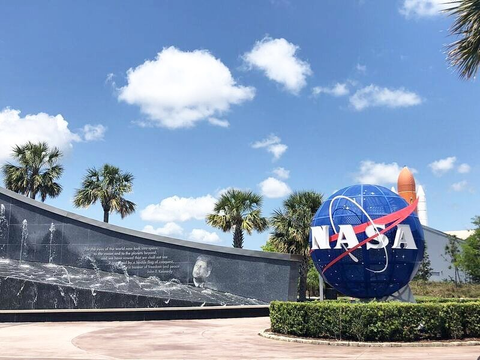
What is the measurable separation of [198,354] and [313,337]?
4.27 meters

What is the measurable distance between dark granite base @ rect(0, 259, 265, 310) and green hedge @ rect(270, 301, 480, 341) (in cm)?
1221

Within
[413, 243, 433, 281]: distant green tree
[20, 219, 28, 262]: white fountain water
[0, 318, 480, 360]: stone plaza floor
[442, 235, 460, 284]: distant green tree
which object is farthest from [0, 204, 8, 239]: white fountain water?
[442, 235, 460, 284]: distant green tree

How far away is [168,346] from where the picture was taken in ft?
45.8

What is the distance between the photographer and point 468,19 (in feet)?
37.5

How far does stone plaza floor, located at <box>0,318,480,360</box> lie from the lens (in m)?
11.9

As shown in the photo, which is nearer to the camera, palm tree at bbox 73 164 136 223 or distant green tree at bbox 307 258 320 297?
palm tree at bbox 73 164 136 223

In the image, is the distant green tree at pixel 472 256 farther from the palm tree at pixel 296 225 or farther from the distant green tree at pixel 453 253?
the palm tree at pixel 296 225

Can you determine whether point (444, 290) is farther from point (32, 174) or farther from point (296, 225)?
point (32, 174)

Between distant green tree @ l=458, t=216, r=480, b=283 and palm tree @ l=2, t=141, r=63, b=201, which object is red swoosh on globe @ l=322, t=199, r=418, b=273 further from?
distant green tree @ l=458, t=216, r=480, b=283

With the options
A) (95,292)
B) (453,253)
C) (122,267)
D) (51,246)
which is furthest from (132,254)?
(453,253)

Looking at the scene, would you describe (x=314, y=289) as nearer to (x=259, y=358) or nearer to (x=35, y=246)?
(x=35, y=246)

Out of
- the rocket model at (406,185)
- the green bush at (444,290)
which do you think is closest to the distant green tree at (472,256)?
the green bush at (444,290)

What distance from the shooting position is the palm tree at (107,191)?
36500mm

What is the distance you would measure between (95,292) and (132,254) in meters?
2.89
